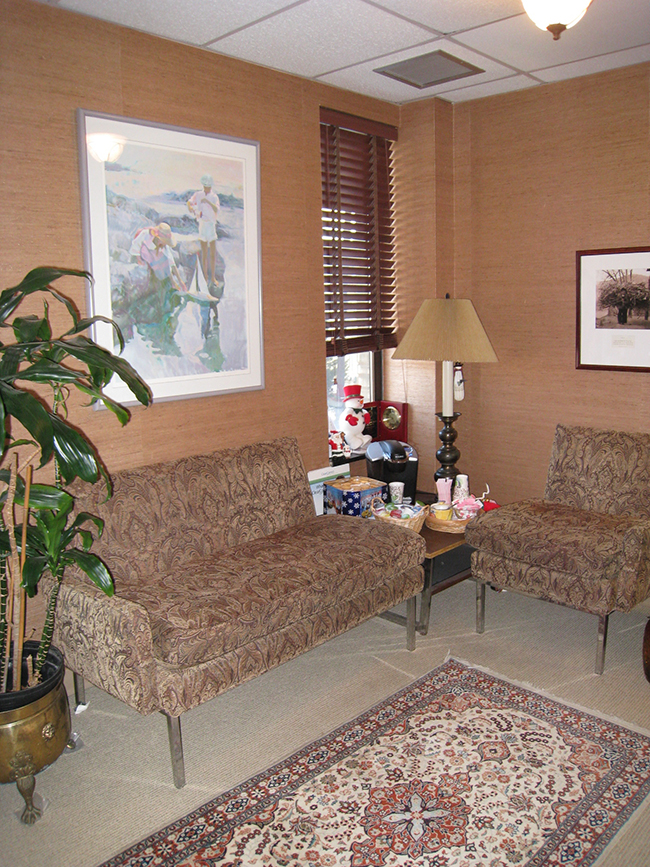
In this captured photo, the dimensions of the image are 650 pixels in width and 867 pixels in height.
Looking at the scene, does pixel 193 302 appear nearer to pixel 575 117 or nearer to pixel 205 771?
pixel 205 771

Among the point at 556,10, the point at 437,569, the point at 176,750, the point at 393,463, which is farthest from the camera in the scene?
the point at 393,463

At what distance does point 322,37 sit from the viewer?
3.22 metres

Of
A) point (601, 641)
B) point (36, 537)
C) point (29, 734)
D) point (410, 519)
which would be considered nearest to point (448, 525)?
point (410, 519)

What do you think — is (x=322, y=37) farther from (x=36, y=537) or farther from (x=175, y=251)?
(x=36, y=537)

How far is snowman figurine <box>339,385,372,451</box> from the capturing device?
14.4ft

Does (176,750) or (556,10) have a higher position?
(556,10)

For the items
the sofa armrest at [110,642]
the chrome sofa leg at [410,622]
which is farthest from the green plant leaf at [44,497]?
the chrome sofa leg at [410,622]

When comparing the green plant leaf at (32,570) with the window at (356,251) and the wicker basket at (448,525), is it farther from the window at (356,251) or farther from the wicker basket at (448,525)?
the window at (356,251)

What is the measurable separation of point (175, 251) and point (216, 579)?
1489mm

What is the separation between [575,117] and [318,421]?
220cm

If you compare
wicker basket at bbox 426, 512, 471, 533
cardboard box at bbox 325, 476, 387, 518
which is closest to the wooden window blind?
cardboard box at bbox 325, 476, 387, 518

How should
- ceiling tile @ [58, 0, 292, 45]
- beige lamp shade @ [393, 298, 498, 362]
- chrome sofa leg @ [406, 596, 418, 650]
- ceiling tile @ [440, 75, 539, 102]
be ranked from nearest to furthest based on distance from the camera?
ceiling tile @ [58, 0, 292, 45] → chrome sofa leg @ [406, 596, 418, 650] → beige lamp shade @ [393, 298, 498, 362] → ceiling tile @ [440, 75, 539, 102]

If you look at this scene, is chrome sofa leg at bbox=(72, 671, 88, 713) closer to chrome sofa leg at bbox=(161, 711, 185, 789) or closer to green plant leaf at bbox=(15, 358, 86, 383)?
chrome sofa leg at bbox=(161, 711, 185, 789)

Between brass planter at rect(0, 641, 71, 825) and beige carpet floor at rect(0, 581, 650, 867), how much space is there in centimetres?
14
